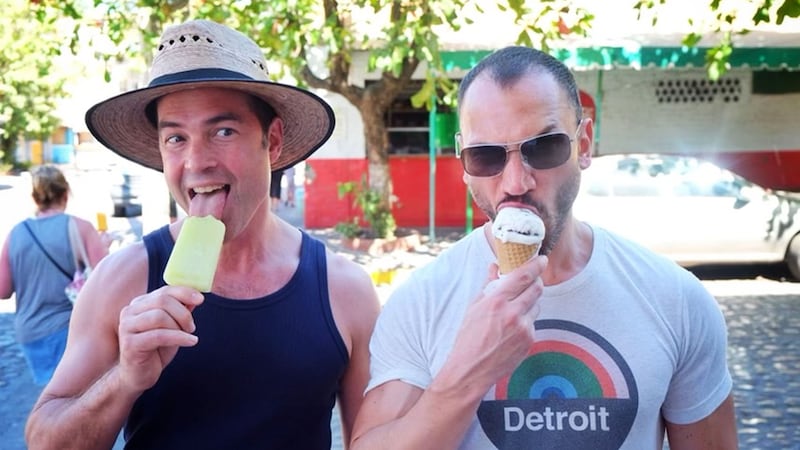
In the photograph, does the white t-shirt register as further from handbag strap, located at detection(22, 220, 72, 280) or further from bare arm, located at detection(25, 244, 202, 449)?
handbag strap, located at detection(22, 220, 72, 280)

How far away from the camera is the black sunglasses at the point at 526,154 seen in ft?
6.63

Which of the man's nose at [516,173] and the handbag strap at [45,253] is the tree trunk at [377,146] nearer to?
the handbag strap at [45,253]

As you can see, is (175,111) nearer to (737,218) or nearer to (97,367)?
(97,367)

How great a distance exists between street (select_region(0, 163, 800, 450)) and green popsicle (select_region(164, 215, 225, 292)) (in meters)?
4.15

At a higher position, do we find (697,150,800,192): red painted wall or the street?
(697,150,800,192): red painted wall

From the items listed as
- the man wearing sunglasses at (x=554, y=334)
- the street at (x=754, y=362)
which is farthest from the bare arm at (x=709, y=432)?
the street at (x=754, y=362)

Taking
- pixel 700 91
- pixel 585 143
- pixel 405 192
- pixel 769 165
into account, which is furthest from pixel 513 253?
pixel 769 165

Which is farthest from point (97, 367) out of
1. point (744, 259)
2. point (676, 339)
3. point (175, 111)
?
point (744, 259)

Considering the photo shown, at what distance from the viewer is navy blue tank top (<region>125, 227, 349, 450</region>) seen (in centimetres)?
233

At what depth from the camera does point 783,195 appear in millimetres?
11586

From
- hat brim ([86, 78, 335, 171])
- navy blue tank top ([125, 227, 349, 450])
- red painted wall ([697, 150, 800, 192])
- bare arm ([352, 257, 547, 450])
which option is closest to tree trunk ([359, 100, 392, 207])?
red painted wall ([697, 150, 800, 192])

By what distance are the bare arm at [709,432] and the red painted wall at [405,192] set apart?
14.2 metres

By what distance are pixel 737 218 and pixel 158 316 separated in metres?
10.9

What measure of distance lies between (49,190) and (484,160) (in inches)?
185
